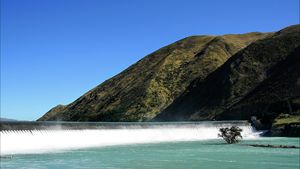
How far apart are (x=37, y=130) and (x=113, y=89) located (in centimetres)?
13326

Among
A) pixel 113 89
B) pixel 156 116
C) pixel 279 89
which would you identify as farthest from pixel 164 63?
pixel 279 89

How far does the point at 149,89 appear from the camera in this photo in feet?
554

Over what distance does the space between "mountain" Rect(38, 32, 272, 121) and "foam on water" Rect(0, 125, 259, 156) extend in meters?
65.1

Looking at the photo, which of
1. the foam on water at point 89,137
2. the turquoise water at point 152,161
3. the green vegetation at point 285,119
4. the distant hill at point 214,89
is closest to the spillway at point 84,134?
the foam on water at point 89,137

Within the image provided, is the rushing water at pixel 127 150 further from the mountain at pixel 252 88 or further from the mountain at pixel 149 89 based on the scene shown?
the mountain at pixel 149 89

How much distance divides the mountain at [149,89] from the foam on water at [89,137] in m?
65.1

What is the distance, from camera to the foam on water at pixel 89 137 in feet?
173

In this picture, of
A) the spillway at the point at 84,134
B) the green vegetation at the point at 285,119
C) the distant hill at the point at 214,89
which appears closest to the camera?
the spillway at the point at 84,134

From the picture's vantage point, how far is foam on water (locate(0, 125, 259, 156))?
52688mm

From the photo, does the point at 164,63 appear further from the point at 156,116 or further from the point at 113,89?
the point at 156,116

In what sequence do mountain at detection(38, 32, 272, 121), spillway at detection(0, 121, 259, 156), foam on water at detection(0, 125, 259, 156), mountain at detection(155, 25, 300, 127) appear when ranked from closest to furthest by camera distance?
1. foam on water at detection(0, 125, 259, 156)
2. spillway at detection(0, 121, 259, 156)
3. mountain at detection(155, 25, 300, 127)
4. mountain at detection(38, 32, 272, 121)

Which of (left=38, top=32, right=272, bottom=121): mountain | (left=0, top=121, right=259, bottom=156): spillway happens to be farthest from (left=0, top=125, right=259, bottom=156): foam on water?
(left=38, top=32, right=272, bottom=121): mountain

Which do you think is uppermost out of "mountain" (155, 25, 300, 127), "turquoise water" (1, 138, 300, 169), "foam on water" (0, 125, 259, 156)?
"mountain" (155, 25, 300, 127)

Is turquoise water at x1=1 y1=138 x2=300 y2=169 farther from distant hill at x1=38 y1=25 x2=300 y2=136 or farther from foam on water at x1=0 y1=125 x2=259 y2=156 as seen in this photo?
distant hill at x1=38 y1=25 x2=300 y2=136
